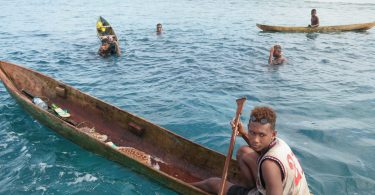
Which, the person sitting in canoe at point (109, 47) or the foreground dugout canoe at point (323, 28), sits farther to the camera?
the foreground dugout canoe at point (323, 28)

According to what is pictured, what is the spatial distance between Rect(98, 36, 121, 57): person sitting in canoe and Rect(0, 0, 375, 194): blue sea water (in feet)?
1.56

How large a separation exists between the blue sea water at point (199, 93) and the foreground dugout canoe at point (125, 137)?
43cm

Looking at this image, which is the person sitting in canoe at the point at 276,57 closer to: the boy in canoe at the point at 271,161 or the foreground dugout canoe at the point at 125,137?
the foreground dugout canoe at the point at 125,137

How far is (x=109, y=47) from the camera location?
15180mm

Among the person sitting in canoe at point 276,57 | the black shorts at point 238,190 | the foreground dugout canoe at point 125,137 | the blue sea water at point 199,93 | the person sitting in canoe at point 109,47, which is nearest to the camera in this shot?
the black shorts at point 238,190

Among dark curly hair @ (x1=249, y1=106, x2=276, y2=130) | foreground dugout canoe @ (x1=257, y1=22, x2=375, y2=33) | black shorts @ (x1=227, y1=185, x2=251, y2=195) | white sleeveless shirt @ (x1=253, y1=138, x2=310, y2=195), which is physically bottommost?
black shorts @ (x1=227, y1=185, x2=251, y2=195)

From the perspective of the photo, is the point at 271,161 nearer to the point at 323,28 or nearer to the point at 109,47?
the point at 109,47

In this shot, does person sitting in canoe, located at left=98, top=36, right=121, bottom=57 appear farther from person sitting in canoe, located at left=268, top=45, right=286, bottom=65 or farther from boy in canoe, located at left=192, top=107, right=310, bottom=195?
boy in canoe, located at left=192, top=107, right=310, bottom=195

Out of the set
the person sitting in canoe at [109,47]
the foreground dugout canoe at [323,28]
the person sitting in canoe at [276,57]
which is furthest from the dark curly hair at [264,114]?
the foreground dugout canoe at [323,28]

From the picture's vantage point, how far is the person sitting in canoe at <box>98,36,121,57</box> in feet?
49.5

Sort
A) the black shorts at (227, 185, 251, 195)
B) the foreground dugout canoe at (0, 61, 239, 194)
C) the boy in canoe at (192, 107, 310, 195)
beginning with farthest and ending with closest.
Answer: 1. the foreground dugout canoe at (0, 61, 239, 194)
2. the black shorts at (227, 185, 251, 195)
3. the boy in canoe at (192, 107, 310, 195)

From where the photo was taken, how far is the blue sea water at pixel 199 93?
251 inches

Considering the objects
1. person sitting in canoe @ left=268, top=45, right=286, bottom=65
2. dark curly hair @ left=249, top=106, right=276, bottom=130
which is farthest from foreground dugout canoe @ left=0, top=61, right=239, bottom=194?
person sitting in canoe @ left=268, top=45, right=286, bottom=65

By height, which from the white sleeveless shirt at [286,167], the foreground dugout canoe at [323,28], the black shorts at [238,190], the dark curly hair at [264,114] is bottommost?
the black shorts at [238,190]
